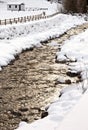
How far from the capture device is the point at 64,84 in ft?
53.1

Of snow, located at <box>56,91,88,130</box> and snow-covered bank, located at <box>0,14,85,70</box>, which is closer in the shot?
snow, located at <box>56,91,88,130</box>

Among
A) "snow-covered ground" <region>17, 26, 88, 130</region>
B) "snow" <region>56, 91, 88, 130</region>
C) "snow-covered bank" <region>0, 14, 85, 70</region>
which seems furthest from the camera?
"snow-covered bank" <region>0, 14, 85, 70</region>

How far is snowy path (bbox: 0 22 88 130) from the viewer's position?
39.8ft

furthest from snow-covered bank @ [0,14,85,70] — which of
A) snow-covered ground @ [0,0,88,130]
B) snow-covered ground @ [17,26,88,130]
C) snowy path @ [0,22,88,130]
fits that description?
snow-covered ground @ [17,26,88,130]

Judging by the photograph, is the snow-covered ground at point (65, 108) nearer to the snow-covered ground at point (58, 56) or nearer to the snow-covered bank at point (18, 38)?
the snow-covered ground at point (58, 56)

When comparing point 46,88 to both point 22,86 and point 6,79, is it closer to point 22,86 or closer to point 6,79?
point 22,86

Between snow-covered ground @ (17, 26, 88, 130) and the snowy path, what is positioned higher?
Answer: snow-covered ground @ (17, 26, 88, 130)

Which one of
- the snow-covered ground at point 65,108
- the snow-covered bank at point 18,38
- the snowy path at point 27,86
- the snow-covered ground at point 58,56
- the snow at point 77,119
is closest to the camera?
the snow at point 77,119

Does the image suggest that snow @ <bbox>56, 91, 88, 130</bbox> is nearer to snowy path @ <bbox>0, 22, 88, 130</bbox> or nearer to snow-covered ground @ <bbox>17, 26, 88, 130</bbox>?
snow-covered ground @ <bbox>17, 26, 88, 130</bbox>

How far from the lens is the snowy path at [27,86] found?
477 inches

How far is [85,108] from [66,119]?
88 cm

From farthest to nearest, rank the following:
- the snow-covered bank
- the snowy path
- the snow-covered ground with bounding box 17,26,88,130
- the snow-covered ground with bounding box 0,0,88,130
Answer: the snow-covered bank < the snowy path < the snow-covered ground with bounding box 0,0,88,130 < the snow-covered ground with bounding box 17,26,88,130

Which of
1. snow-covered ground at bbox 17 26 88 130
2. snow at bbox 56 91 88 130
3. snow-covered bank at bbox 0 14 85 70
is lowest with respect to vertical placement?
snow-covered bank at bbox 0 14 85 70

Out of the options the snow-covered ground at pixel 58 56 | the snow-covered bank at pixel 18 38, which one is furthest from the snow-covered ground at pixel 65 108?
the snow-covered bank at pixel 18 38
